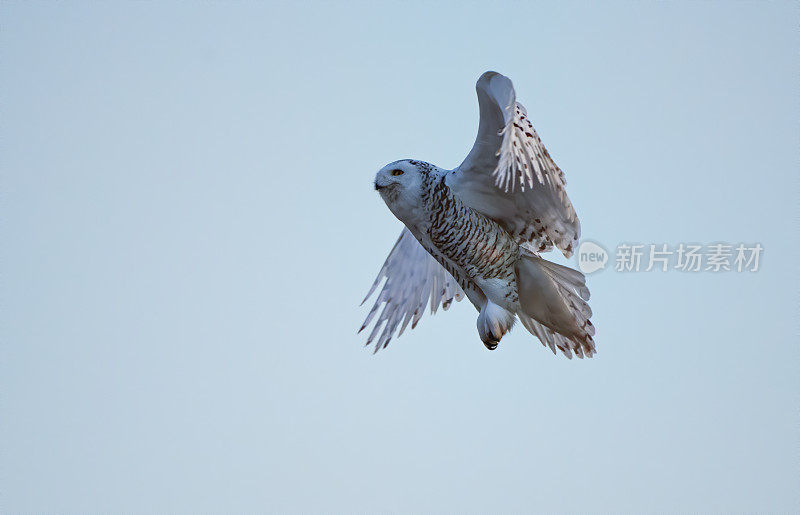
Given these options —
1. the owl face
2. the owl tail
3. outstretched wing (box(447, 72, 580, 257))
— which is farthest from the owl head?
the owl tail

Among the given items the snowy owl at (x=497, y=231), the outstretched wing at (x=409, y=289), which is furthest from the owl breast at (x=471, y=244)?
the outstretched wing at (x=409, y=289)

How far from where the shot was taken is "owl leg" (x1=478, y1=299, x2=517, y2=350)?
15.8 ft

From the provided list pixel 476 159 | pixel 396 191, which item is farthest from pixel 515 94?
pixel 396 191

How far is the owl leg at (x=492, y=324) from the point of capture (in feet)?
15.8

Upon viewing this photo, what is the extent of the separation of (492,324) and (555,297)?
13.1 inches

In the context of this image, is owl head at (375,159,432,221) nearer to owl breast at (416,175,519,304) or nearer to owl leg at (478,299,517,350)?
owl breast at (416,175,519,304)

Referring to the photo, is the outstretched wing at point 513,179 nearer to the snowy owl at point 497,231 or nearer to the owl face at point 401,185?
the snowy owl at point 497,231

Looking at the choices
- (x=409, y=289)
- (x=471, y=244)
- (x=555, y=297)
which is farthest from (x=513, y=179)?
(x=409, y=289)

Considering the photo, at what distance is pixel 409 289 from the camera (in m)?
5.51

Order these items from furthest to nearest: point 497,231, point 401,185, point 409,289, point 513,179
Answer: point 409,289 → point 497,231 → point 401,185 → point 513,179

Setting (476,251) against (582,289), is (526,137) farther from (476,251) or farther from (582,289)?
(582,289)

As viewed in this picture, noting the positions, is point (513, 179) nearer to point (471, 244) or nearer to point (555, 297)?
point (471, 244)

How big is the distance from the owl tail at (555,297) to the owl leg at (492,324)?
103 millimetres

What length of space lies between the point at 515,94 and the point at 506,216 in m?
0.83
